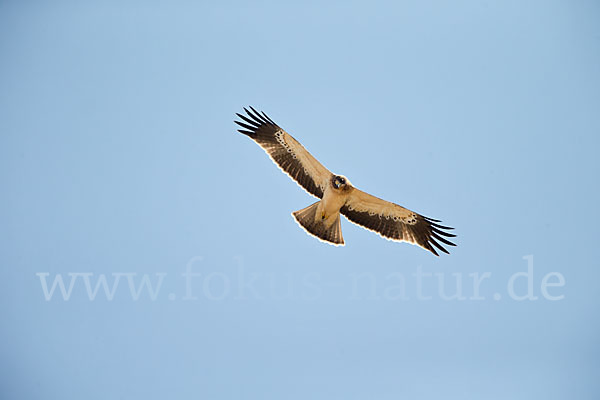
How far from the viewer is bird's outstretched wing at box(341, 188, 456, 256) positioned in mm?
10617

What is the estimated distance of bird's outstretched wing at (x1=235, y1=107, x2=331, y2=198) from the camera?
34.7ft

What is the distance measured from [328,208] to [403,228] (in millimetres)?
1462

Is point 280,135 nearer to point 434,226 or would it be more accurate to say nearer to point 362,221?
point 362,221

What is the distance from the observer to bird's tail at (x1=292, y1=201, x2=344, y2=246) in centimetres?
1053

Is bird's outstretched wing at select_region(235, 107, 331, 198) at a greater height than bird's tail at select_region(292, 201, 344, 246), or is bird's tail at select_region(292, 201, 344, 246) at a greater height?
bird's outstretched wing at select_region(235, 107, 331, 198)

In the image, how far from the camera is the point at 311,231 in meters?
10.6

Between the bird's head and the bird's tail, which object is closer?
the bird's head

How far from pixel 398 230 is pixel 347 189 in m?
1.38

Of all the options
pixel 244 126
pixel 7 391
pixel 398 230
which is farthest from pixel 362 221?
pixel 7 391

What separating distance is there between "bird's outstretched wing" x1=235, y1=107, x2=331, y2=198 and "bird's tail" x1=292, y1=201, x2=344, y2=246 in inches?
14.1

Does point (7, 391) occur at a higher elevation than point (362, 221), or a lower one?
lower

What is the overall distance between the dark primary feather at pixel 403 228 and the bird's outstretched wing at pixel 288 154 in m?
0.69

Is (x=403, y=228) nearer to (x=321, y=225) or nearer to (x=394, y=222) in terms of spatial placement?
(x=394, y=222)

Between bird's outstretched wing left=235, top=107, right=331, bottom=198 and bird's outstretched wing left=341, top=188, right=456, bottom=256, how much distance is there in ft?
2.14
